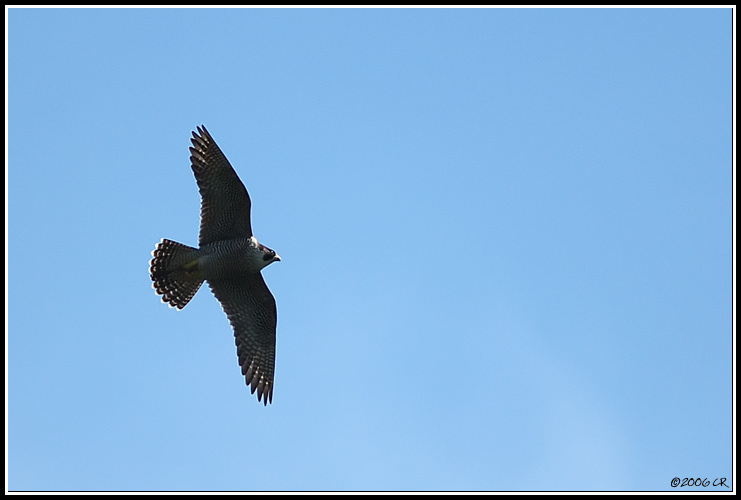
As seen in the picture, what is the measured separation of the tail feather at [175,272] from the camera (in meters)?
15.9

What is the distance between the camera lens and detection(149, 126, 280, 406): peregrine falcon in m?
15.6

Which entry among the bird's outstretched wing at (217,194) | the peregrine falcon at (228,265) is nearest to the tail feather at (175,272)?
the peregrine falcon at (228,265)

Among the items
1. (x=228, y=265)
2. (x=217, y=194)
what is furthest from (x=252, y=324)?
(x=217, y=194)

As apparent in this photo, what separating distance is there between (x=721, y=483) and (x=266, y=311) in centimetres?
800

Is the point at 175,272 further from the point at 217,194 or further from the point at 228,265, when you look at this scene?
the point at 217,194

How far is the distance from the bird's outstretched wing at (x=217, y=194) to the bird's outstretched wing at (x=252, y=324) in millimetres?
1102

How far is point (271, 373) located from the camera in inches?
663

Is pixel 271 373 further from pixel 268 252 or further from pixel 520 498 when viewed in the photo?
pixel 520 498

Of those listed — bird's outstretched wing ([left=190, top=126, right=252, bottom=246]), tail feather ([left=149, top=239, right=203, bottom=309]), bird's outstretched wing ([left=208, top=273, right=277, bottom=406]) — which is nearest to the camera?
bird's outstretched wing ([left=190, top=126, right=252, bottom=246])

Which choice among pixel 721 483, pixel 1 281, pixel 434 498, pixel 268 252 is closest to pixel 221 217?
pixel 268 252

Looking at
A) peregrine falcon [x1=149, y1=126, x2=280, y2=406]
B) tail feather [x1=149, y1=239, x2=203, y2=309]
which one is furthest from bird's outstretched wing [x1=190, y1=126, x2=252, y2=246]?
tail feather [x1=149, y1=239, x2=203, y2=309]

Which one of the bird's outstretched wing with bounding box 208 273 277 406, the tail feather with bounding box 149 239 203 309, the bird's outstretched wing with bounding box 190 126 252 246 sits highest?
the bird's outstretched wing with bounding box 190 126 252 246

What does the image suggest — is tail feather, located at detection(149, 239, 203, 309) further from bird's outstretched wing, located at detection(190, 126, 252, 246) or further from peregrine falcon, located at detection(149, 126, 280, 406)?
bird's outstretched wing, located at detection(190, 126, 252, 246)

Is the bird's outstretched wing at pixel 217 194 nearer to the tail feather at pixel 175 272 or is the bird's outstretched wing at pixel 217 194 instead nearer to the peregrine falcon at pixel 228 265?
the peregrine falcon at pixel 228 265
